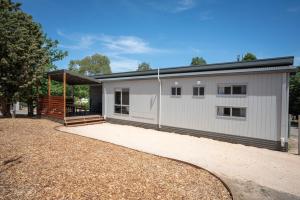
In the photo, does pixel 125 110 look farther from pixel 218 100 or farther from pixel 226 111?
pixel 226 111

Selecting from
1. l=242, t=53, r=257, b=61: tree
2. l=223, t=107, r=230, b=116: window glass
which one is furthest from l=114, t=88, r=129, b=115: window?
l=242, t=53, r=257, b=61: tree

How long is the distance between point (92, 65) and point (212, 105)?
2433 inches

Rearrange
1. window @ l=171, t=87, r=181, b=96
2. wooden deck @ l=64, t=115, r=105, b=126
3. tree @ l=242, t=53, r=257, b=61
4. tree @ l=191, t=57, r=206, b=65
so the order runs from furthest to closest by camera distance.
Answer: tree @ l=191, t=57, r=206, b=65
tree @ l=242, t=53, r=257, b=61
wooden deck @ l=64, t=115, r=105, b=126
window @ l=171, t=87, r=181, b=96

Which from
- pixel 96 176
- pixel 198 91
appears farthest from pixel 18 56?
pixel 96 176

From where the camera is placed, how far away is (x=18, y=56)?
40.6 feet

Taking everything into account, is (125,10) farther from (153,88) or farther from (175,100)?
(175,100)

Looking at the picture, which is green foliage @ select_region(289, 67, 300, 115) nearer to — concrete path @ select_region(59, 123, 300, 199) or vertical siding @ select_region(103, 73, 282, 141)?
vertical siding @ select_region(103, 73, 282, 141)

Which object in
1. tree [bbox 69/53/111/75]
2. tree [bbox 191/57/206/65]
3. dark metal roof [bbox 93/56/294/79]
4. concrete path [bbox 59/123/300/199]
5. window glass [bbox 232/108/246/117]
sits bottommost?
concrete path [bbox 59/123/300/199]

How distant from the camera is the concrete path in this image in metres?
4.23

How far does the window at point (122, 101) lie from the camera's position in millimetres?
13000

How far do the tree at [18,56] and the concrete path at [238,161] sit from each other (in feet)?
26.1

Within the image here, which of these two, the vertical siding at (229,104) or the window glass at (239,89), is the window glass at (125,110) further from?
the window glass at (239,89)

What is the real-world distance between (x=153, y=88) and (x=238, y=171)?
6.98m

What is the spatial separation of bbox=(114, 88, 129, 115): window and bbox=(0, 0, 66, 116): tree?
5.24 metres
